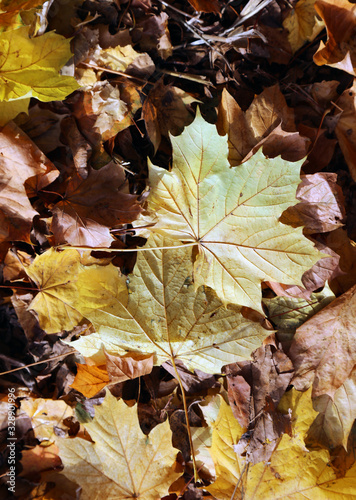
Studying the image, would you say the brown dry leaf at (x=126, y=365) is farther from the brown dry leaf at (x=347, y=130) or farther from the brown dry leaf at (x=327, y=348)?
the brown dry leaf at (x=347, y=130)

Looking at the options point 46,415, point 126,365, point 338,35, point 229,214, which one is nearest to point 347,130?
point 338,35

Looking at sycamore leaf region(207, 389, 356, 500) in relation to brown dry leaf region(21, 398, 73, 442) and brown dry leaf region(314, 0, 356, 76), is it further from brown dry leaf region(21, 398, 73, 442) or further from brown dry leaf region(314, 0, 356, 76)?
brown dry leaf region(314, 0, 356, 76)

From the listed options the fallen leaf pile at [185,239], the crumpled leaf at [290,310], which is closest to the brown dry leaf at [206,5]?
the fallen leaf pile at [185,239]

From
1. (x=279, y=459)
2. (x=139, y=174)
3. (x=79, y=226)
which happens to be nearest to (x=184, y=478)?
(x=279, y=459)

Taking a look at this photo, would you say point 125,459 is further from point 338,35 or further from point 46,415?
point 338,35

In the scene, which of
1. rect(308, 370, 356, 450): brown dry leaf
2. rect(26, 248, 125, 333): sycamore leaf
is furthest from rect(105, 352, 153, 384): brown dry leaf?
rect(308, 370, 356, 450): brown dry leaf
